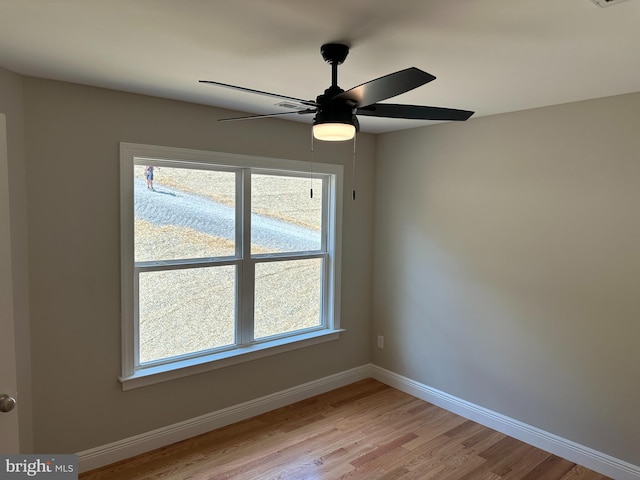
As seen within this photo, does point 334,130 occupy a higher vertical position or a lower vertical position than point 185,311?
higher

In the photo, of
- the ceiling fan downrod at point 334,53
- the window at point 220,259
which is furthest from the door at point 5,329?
the ceiling fan downrod at point 334,53

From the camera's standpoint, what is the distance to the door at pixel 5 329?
5.13 feet

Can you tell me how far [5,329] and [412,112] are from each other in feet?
6.20

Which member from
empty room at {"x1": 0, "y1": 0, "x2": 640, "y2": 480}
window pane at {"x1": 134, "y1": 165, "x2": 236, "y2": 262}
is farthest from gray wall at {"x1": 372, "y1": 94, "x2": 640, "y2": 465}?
window pane at {"x1": 134, "y1": 165, "x2": 236, "y2": 262}

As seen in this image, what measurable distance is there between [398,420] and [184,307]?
6.26 feet

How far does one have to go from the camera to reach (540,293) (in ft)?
9.59

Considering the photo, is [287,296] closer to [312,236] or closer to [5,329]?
[312,236]

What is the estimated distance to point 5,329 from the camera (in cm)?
161

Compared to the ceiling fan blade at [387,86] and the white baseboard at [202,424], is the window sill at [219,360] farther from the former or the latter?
the ceiling fan blade at [387,86]

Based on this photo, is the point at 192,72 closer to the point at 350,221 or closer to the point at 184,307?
the point at 184,307

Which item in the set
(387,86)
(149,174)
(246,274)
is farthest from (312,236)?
(387,86)

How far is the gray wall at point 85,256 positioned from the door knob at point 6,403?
3.04 feet

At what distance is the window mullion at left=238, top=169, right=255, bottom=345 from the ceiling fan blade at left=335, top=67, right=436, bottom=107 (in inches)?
67.1

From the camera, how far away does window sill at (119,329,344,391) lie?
2.75m
